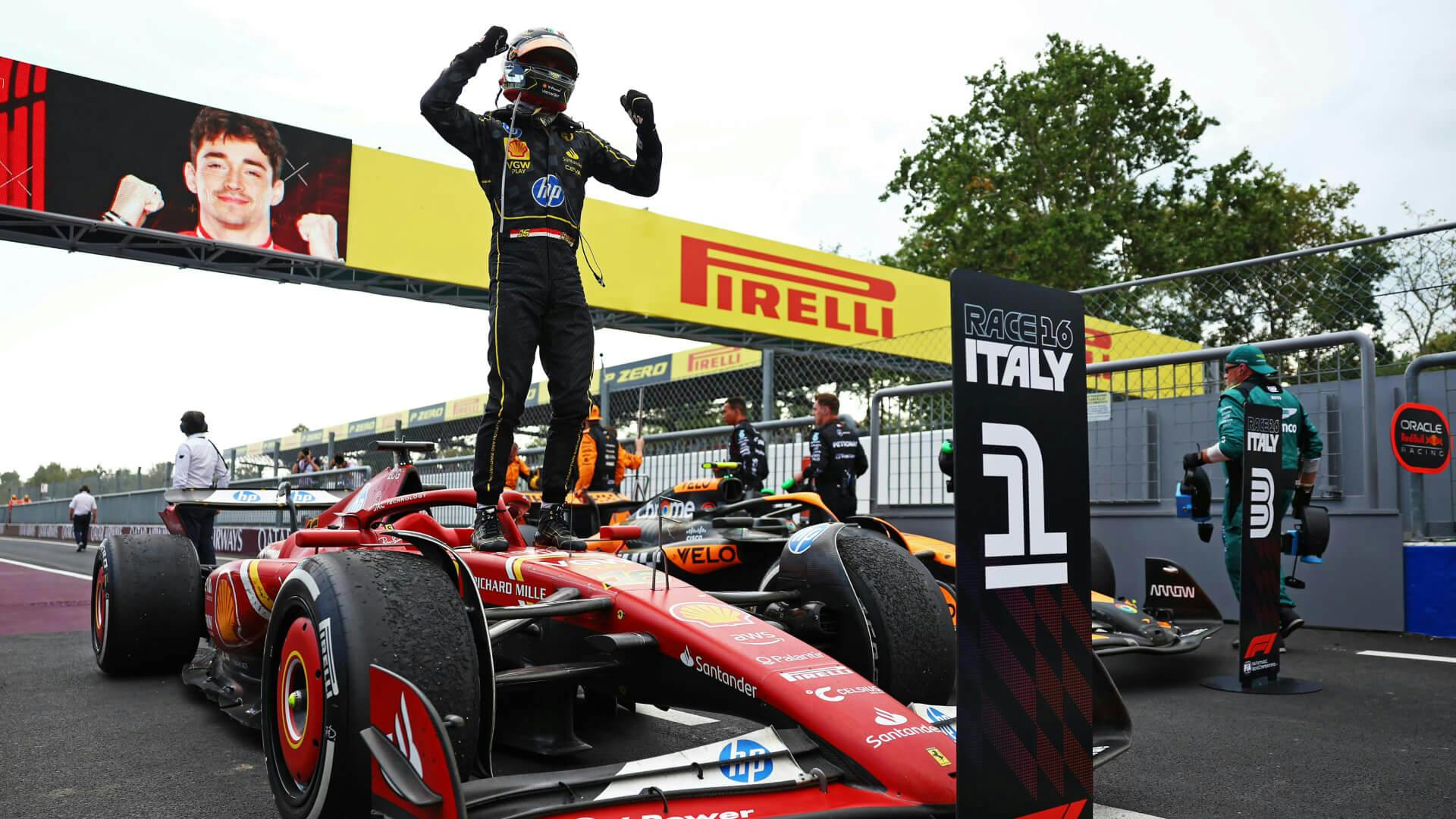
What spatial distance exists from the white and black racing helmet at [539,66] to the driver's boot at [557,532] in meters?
1.58

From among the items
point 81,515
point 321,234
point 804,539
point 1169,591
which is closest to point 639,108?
point 804,539

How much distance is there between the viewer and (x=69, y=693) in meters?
4.66

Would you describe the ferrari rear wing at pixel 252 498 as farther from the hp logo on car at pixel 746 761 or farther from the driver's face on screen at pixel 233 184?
the driver's face on screen at pixel 233 184

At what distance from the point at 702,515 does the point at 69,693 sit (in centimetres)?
310

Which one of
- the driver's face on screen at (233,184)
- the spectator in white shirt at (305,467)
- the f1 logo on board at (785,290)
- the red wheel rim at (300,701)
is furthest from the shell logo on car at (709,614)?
Result: the spectator in white shirt at (305,467)

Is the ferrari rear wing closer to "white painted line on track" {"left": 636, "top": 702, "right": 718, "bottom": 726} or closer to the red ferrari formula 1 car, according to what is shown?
the red ferrari formula 1 car

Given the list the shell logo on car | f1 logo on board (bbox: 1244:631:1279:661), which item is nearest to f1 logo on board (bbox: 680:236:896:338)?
f1 logo on board (bbox: 1244:631:1279:661)

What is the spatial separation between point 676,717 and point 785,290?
12095 millimetres

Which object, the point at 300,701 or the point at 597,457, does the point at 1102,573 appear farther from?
the point at 597,457

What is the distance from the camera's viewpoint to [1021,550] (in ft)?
6.72

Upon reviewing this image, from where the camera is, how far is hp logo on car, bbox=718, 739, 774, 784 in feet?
7.15

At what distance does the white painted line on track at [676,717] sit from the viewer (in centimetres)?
396

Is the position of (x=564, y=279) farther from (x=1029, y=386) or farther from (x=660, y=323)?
(x=660, y=323)


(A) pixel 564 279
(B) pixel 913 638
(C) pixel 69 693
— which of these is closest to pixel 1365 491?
(B) pixel 913 638
